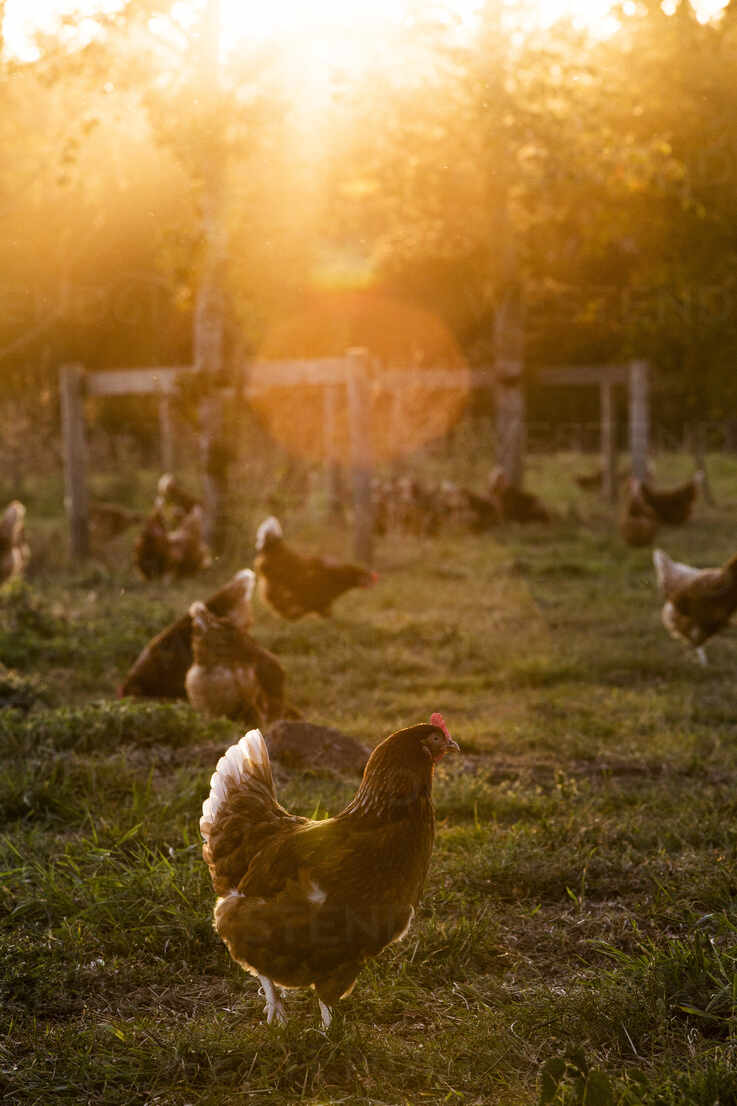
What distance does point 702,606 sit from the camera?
7.52m

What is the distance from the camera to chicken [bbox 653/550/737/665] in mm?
7484

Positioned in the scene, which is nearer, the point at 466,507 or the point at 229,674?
the point at 229,674

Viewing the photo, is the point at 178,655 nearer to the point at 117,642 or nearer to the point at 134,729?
the point at 134,729

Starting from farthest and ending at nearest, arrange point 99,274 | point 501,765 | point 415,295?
point 415,295
point 99,274
point 501,765

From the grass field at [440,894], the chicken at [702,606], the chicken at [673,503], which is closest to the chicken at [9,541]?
the grass field at [440,894]

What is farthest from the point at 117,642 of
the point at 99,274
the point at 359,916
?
the point at 99,274

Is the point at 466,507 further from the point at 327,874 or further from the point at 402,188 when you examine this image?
the point at 327,874

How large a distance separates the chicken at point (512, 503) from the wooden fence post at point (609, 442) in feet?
6.20

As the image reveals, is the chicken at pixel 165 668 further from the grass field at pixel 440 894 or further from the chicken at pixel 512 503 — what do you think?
the chicken at pixel 512 503

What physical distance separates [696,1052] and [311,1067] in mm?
1055

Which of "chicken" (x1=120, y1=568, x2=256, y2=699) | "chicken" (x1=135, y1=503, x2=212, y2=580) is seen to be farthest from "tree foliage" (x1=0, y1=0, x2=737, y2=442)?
"chicken" (x1=120, y1=568, x2=256, y2=699)

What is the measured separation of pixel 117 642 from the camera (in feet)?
26.1

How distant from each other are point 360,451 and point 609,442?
19.7ft

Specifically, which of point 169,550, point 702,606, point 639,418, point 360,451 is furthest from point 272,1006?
point 639,418
